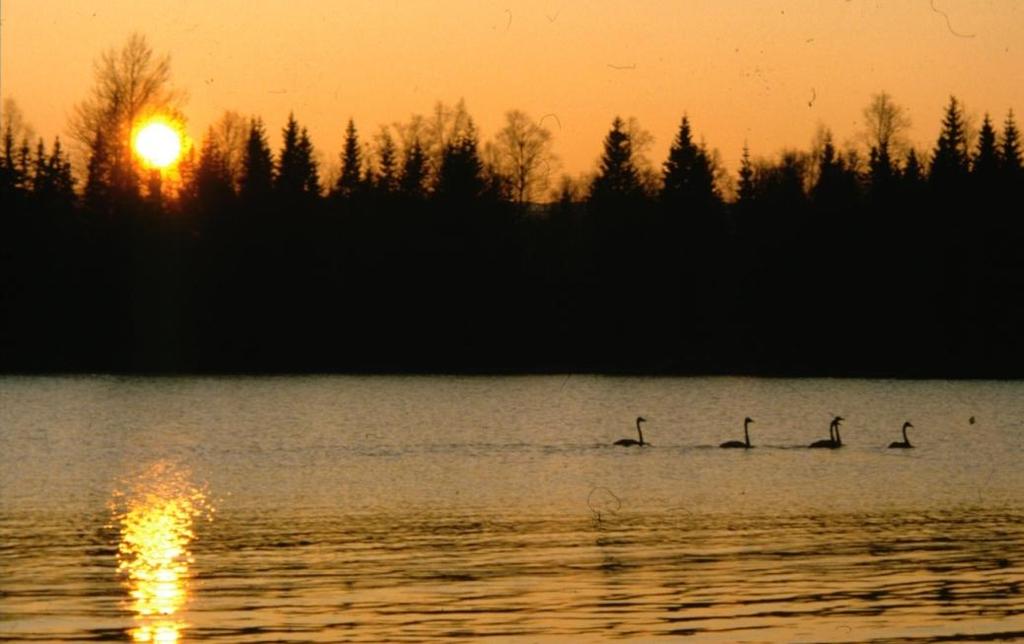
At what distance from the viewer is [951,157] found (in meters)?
93.9

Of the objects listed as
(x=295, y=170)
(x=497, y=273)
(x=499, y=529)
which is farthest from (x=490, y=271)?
(x=499, y=529)

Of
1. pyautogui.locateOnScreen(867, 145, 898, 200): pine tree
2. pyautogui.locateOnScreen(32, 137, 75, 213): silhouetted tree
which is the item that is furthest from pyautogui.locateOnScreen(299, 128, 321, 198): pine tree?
pyautogui.locateOnScreen(867, 145, 898, 200): pine tree

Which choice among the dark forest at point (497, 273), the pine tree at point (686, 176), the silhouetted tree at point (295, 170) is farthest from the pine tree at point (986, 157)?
the silhouetted tree at point (295, 170)

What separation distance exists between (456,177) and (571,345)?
11.0m

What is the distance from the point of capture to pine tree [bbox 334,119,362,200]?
4400 inches

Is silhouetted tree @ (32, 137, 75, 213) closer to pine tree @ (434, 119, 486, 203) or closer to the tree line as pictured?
the tree line

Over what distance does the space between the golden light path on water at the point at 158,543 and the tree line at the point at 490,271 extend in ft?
183

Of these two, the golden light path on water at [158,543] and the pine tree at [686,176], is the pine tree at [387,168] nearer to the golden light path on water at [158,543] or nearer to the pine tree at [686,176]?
the pine tree at [686,176]

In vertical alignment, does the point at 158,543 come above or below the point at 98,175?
below

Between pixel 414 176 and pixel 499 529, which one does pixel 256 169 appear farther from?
pixel 499 529

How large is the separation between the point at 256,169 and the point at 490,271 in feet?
52.7

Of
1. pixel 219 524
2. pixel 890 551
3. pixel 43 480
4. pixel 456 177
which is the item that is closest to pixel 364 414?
pixel 43 480

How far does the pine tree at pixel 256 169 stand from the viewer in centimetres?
9794

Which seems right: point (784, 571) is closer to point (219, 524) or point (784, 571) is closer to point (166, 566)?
point (166, 566)
